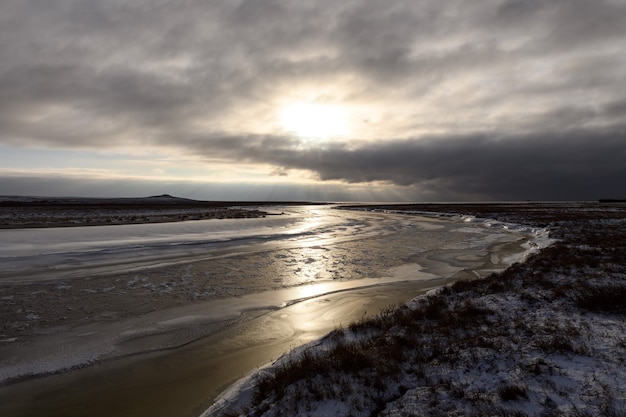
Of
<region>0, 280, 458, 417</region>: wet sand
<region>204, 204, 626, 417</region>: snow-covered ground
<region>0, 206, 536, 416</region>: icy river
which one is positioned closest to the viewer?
<region>204, 204, 626, 417</region>: snow-covered ground

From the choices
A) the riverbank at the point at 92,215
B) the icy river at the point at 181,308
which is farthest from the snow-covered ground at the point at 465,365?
the riverbank at the point at 92,215

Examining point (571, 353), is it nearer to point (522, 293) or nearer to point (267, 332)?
point (522, 293)

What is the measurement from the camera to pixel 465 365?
A: 6312mm

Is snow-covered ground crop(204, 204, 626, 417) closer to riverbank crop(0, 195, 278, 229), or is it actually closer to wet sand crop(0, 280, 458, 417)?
wet sand crop(0, 280, 458, 417)

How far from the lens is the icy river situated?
6.77 metres

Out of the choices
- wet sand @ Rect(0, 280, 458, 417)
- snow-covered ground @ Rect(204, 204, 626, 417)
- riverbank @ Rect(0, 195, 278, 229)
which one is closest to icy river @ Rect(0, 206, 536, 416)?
wet sand @ Rect(0, 280, 458, 417)

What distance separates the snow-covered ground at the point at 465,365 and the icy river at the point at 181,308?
1.62 meters

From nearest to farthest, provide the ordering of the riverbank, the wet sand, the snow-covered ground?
the snow-covered ground → the wet sand → the riverbank

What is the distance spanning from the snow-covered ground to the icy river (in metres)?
1.62

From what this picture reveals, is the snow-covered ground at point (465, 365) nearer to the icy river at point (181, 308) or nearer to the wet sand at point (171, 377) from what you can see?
the wet sand at point (171, 377)

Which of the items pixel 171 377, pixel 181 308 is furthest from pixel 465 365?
pixel 181 308

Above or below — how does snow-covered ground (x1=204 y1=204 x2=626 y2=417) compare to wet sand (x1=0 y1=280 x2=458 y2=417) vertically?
above

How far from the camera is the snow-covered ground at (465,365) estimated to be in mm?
5102

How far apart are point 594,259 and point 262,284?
16.0 metres
